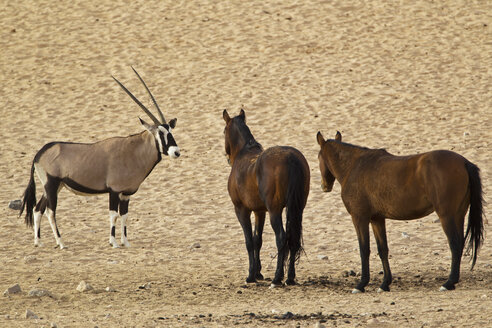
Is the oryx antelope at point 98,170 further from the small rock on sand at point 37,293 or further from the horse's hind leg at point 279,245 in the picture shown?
the horse's hind leg at point 279,245

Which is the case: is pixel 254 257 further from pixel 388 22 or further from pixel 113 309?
pixel 388 22

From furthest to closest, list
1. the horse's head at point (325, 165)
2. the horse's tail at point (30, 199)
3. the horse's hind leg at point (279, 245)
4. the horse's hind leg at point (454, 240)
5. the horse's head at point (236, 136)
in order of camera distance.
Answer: the horse's tail at point (30, 199) < the horse's head at point (236, 136) < the horse's head at point (325, 165) < the horse's hind leg at point (279, 245) < the horse's hind leg at point (454, 240)

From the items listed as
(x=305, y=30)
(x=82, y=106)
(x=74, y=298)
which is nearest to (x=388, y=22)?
(x=305, y=30)

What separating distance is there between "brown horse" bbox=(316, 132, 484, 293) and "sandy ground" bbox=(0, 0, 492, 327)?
2.09ft

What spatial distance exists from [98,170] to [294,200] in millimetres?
4615

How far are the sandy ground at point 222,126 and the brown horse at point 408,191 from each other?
638 mm

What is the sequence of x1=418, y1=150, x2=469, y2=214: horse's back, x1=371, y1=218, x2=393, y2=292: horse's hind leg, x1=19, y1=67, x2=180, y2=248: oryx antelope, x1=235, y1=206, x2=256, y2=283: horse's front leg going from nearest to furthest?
x1=418, y1=150, x2=469, y2=214: horse's back, x1=371, y1=218, x2=393, y2=292: horse's hind leg, x1=235, y1=206, x2=256, y2=283: horse's front leg, x1=19, y1=67, x2=180, y2=248: oryx antelope

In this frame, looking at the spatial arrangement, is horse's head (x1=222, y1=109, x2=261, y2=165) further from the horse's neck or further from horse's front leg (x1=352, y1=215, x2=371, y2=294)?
horse's front leg (x1=352, y1=215, x2=371, y2=294)

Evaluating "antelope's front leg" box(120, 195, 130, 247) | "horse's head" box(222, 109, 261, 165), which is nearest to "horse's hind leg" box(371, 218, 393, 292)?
"horse's head" box(222, 109, 261, 165)

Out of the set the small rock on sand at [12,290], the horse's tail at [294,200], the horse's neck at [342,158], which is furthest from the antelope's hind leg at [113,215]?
the horse's neck at [342,158]

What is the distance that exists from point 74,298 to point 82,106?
1200 centimetres

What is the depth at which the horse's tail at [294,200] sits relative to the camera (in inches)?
388

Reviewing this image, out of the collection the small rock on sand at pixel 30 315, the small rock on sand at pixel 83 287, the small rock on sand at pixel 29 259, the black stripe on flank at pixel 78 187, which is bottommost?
the small rock on sand at pixel 29 259

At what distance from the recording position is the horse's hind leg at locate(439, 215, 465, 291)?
8.95m
